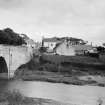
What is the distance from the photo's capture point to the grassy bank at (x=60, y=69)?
35.9m

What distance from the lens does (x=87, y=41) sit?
91312mm

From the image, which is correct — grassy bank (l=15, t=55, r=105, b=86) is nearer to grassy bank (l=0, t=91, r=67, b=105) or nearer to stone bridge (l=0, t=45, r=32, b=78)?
stone bridge (l=0, t=45, r=32, b=78)

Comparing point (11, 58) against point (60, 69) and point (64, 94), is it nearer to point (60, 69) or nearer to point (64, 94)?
point (60, 69)

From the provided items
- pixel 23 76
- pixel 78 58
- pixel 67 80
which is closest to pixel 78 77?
pixel 67 80

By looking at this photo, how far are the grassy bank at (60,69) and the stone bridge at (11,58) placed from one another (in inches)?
39.9

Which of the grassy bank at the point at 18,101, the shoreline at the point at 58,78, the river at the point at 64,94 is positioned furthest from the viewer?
the shoreline at the point at 58,78

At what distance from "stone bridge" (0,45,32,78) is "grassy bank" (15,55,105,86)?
1013 millimetres

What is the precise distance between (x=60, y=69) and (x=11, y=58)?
24.4 ft

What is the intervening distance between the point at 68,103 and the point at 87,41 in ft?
232

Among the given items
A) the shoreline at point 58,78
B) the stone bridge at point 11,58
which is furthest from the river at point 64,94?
the stone bridge at point 11,58

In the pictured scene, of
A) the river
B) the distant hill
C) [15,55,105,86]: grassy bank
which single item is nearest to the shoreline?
[15,55,105,86]: grassy bank

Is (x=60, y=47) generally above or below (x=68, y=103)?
above

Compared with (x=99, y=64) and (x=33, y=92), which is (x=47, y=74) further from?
(x=33, y=92)

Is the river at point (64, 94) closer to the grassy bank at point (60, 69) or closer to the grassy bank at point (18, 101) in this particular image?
the grassy bank at point (18, 101)
